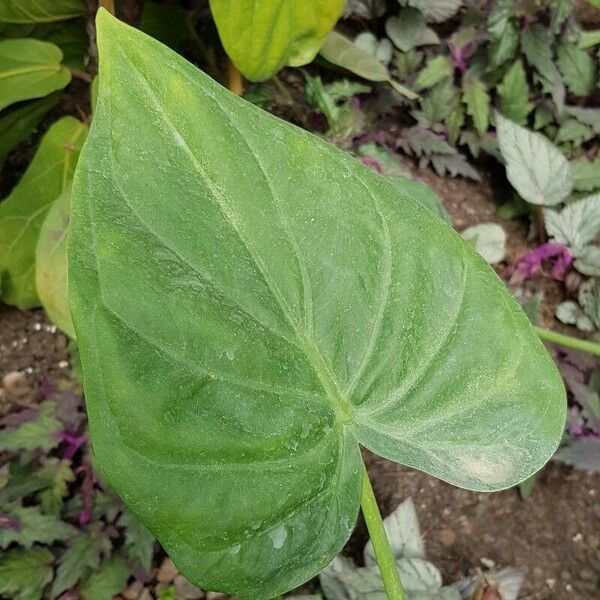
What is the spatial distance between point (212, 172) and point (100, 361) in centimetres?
15

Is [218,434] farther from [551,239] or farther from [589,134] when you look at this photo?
[589,134]

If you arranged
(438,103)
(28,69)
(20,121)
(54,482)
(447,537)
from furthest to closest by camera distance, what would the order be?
1. (438,103)
2. (20,121)
3. (28,69)
4. (447,537)
5. (54,482)

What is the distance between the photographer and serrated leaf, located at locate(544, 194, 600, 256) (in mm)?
1267

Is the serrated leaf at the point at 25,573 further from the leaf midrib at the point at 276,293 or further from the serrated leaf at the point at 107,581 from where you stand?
the leaf midrib at the point at 276,293

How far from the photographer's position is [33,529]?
904mm

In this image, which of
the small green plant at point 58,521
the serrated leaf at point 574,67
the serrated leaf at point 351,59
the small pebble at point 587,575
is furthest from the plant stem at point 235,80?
the small pebble at point 587,575

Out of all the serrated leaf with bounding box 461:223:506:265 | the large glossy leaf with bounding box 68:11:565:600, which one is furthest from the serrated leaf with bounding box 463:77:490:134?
the large glossy leaf with bounding box 68:11:565:600

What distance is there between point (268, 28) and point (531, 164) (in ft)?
2.14

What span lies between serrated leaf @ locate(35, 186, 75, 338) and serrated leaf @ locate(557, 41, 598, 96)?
1033 mm

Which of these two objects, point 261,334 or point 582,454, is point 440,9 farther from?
point 261,334

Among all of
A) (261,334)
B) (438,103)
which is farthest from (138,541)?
(438,103)

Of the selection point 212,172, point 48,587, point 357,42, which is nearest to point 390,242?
point 212,172

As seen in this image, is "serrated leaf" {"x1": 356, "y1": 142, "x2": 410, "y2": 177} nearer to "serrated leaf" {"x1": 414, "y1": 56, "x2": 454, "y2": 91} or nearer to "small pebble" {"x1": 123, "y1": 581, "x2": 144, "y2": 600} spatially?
"serrated leaf" {"x1": 414, "y1": 56, "x2": 454, "y2": 91}

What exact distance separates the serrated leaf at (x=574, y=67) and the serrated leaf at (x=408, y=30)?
10.2 inches
